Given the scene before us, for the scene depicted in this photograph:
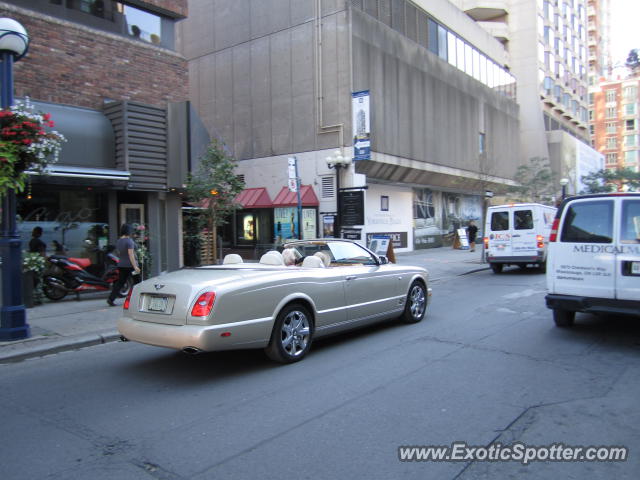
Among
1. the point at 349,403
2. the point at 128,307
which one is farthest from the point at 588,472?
the point at 128,307

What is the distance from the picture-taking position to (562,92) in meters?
52.9

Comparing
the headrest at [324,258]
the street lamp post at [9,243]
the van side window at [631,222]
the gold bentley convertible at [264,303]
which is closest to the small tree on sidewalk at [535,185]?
the van side window at [631,222]

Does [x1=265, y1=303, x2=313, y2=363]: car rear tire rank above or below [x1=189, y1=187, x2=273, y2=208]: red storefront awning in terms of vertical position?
below

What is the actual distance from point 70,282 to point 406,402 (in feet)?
29.6

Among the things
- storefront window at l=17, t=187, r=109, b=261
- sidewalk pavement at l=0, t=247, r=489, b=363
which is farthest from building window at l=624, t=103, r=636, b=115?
sidewalk pavement at l=0, t=247, r=489, b=363

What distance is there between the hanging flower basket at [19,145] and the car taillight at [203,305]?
11.7ft

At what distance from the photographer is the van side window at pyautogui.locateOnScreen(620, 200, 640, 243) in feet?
21.7

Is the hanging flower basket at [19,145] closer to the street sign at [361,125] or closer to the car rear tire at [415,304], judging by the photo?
the car rear tire at [415,304]

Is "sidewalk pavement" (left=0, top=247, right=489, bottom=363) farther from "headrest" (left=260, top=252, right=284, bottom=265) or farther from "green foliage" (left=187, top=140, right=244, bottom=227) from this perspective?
"green foliage" (left=187, top=140, right=244, bottom=227)

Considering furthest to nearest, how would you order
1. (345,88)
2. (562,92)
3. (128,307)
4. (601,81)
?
(601,81) → (562,92) → (345,88) → (128,307)

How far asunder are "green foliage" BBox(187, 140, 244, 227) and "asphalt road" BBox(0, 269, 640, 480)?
18.7 ft

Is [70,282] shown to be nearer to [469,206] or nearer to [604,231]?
[604,231]

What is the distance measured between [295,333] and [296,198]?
56.0ft

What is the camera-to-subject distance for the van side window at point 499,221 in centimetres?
1598
